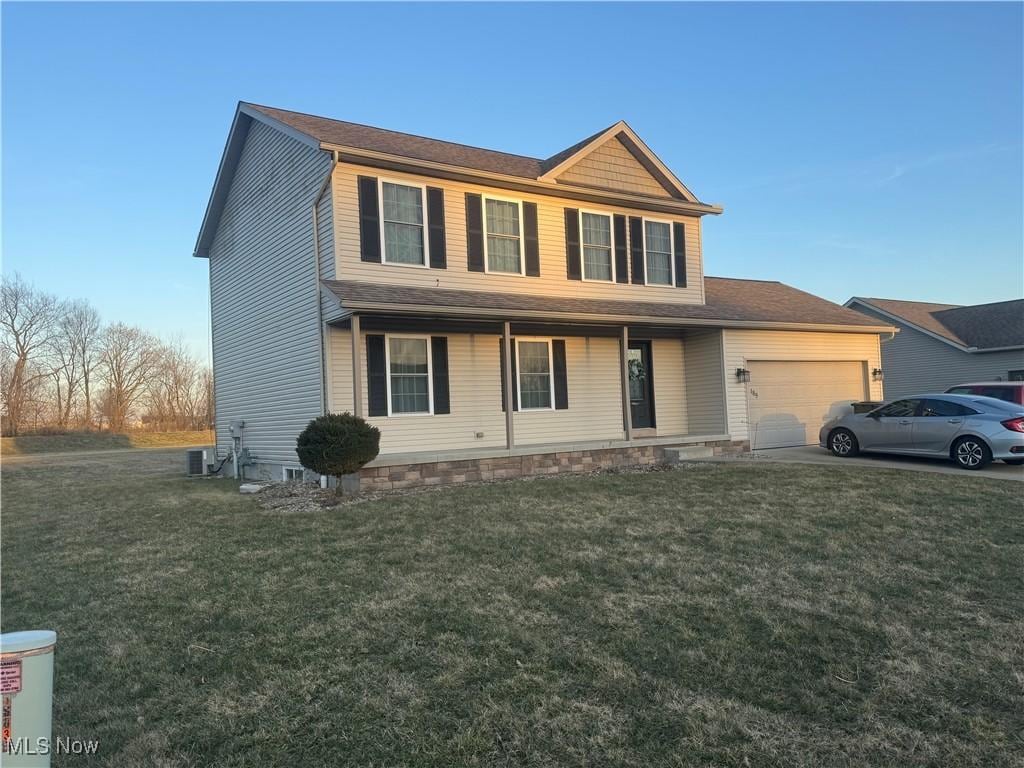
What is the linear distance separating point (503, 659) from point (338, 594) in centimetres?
189

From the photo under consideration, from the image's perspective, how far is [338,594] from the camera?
17.7 ft

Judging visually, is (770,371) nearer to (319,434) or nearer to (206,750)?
(319,434)

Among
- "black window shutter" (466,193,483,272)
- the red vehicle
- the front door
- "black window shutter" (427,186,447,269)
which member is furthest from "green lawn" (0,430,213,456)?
the red vehicle

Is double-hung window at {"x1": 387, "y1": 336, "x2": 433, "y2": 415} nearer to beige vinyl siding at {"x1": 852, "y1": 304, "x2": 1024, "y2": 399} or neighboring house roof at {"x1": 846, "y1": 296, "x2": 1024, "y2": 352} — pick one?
beige vinyl siding at {"x1": 852, "y1": 304, "x2": 1024, "y2": 399}

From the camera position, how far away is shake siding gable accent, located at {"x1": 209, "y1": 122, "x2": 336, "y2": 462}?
1207 cm

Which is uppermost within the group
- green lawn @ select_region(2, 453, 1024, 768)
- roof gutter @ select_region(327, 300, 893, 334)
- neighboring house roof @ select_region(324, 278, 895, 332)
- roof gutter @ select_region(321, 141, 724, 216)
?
roof gutter @ select_region(321, 141, 724, 216)

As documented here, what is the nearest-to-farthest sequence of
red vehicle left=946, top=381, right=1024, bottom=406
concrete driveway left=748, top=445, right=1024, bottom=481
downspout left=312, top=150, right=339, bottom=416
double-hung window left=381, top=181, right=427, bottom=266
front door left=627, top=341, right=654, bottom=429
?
concrete driveway left=748, top=445, right=1024, bottom=481 < downspout left=312, top=150, right=339, bottom=416 < double-hung window left=381, top=181, right=427, bottom=266 < red vehicle left=946, top=381, right=1024, bottom=406 < front door left=627, top=341, right=654, bottom=429

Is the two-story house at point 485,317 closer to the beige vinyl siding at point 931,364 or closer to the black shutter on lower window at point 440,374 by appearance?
the black shutter on lower window at point 440,374

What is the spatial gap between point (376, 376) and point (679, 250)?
25.6ft

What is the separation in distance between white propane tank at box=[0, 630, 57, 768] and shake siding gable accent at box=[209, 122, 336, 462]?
9016 millimetres

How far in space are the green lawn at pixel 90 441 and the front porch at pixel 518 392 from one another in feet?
98.4

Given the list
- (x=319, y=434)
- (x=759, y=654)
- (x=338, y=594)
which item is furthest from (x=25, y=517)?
(x=759, y=654)

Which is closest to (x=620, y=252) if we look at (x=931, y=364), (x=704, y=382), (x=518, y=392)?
(x=704, y=382)

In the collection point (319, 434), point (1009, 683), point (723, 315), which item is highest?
point (723, 315)
